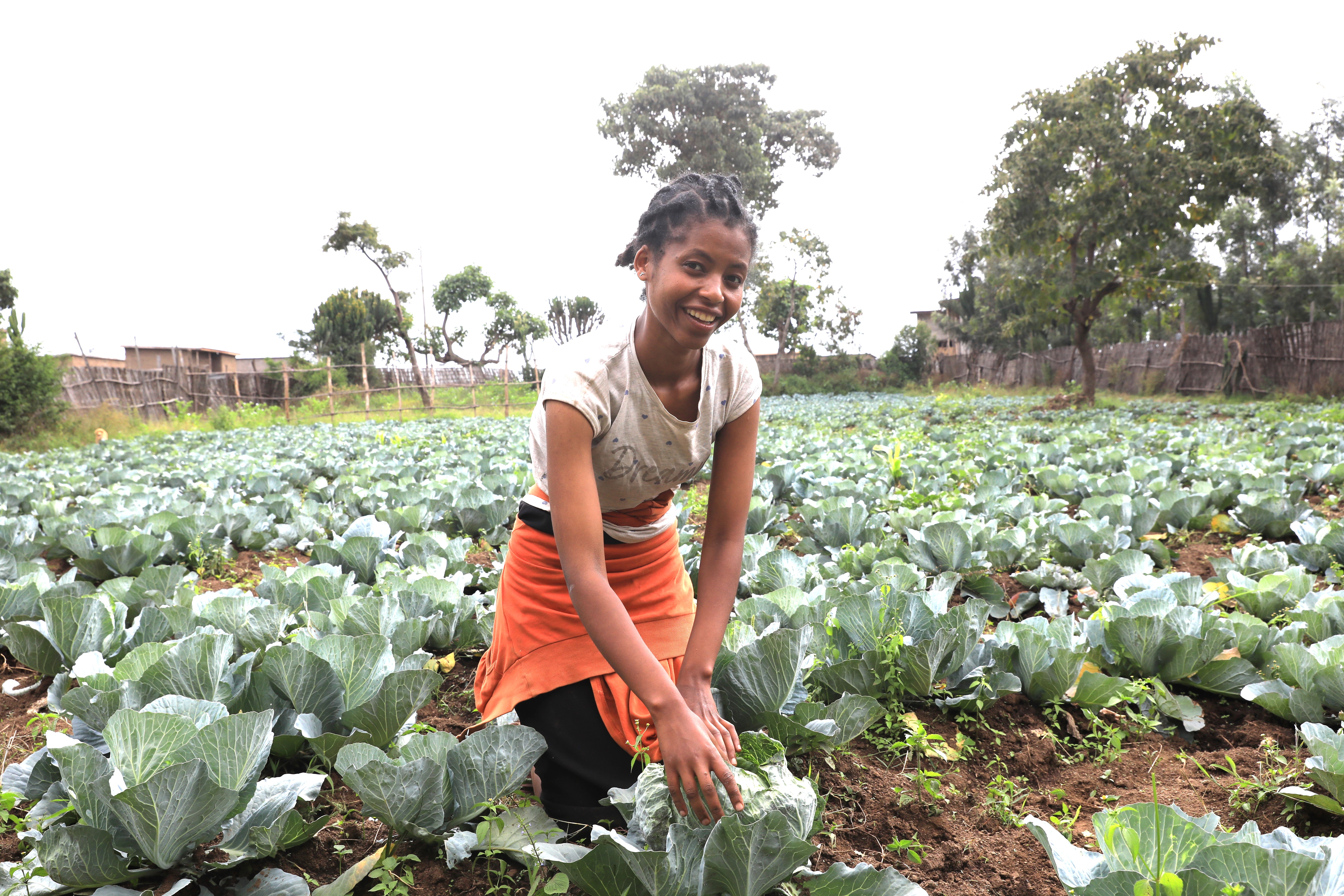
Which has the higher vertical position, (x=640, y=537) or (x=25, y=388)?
(x=25, y=388)

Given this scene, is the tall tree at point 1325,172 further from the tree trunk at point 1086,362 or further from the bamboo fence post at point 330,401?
the bamboo fence post at point 330,401

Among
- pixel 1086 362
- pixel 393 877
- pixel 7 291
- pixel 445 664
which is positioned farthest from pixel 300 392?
pixel 393 877

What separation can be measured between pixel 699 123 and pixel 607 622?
31.4 meters

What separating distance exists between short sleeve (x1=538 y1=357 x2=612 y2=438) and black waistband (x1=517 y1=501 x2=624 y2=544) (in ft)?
1.05

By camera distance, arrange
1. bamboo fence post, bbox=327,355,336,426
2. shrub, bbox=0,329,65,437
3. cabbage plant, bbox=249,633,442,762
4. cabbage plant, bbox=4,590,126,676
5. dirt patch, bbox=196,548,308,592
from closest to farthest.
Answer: cabbage plant, bbox=249,633,442,762 < cabbage plant, bbox=4,590,126,676 < dirt patch, bbox=196,548,308,592 < shrub, bbox=0,329,65,437 < bamboo fence post, bbox=327,355,336,426

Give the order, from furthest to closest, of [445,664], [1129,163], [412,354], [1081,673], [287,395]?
1. [412,354]
2. [287,395]
3. [1129,163]
4. [445,664]
5. [1081,673]

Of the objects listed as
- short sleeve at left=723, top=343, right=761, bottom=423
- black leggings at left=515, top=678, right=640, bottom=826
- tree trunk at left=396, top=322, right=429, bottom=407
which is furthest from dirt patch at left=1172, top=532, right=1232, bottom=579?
tree trunk at left=396, top=322, right=429, bottom=407

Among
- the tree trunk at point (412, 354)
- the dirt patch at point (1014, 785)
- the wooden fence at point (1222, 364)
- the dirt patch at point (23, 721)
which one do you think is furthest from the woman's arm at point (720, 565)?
the tree trunk at point (412, 354)

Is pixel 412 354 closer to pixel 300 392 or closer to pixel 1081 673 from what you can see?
pixel 300 392

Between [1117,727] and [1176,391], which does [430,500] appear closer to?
[1117,727]

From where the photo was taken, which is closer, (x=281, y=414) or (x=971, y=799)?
(x=971, y=799)

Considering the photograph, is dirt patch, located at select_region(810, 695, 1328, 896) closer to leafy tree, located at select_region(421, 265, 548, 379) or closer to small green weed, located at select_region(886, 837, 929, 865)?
small green weed, located at select_region(886, 837, 929, 865)

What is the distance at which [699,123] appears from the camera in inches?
1195

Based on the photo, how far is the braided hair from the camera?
5.70 feet
